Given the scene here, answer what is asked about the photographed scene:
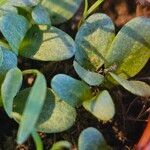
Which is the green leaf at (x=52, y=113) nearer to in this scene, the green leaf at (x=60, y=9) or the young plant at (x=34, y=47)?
the young plant at (x=34, y=47)

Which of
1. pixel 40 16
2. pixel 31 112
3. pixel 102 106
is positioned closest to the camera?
pixel 31 112

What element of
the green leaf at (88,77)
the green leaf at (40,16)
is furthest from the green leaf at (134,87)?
the green leaf at (40,16)

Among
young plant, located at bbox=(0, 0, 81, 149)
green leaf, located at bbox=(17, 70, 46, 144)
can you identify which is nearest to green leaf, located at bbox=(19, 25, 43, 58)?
young plant, located at bbox=(0, 0, 81, 149)

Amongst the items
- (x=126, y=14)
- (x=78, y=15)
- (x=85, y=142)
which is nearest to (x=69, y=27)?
(x=78, y=15)

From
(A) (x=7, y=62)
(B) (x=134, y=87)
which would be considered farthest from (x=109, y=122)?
(A) (x=7, y=62)

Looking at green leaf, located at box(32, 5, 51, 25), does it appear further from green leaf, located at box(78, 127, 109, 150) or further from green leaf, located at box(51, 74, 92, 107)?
green leaf, located at box(78, 127, 109, 150)

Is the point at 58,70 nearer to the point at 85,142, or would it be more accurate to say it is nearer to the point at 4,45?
the point at 4,45

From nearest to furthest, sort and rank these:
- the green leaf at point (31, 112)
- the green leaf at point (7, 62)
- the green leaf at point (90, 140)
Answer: the green leaf at point (31, 112), the green leaf at point (90, 140), the green leaf at point (7, 62)

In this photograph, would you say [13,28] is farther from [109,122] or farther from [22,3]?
[109,122]
